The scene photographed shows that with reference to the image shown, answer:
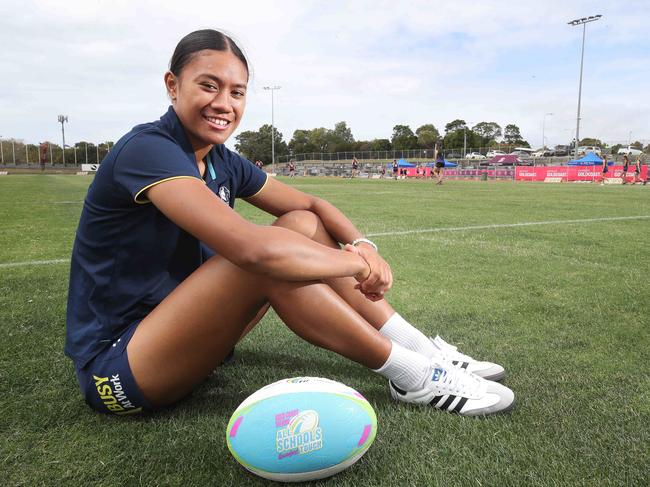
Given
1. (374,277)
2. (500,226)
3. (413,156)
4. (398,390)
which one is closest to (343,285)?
(374,277)

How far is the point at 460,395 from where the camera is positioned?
216 cm

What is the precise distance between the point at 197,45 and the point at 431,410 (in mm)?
1794

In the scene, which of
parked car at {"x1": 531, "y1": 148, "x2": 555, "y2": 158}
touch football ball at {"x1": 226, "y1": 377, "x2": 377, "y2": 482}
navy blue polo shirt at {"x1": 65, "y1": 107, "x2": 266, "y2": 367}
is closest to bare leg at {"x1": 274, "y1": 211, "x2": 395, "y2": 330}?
navy blue polo shirt at {"x1": 65, "y1": 107, "x2": 266, "y2": 367}

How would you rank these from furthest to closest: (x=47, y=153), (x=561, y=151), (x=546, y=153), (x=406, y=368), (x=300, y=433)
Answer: (x=47, y=153), (x=546, y=153), (x=561, y=151), (x=406, y=368), (x=300, y=433)

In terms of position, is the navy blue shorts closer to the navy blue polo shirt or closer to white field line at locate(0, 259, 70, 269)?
the navy blue polo shirt

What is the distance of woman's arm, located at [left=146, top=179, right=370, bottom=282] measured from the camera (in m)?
1.74

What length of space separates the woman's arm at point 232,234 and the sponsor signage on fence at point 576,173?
1239 inches

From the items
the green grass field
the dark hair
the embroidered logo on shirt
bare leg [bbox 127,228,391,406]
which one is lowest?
the green grass field

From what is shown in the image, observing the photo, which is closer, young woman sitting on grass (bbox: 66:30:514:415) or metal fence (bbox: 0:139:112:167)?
young woman sitting on grass (bbox: 66:30:514:415)

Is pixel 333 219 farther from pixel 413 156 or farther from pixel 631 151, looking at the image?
pixel 413 156

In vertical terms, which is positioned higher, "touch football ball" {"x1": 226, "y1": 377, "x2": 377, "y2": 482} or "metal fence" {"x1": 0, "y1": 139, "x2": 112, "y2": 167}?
"metal fence" {"x1": 0, "y1": 139, "x2": 112, "y2": 167}

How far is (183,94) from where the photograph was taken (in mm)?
2082

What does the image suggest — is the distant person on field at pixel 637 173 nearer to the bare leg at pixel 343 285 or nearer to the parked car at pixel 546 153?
the bare leg at pixel 343 285

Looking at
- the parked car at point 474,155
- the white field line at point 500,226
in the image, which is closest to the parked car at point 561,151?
the parked car at point 474,155
